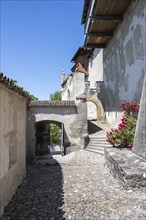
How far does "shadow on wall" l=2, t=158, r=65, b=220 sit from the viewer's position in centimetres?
456

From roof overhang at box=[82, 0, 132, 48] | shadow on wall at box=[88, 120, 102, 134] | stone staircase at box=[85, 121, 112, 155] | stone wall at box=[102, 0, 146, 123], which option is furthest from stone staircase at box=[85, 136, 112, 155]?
roof overhang at box=[82, 0, 132, 48]

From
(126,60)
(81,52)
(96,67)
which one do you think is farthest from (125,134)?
(81,52)

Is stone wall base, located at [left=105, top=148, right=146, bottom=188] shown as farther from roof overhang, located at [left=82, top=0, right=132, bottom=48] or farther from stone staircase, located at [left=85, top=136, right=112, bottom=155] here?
roof overhang, located at [left=82, top=0, right=132, bottom=48]

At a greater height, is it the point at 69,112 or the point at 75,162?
the point at 69,112

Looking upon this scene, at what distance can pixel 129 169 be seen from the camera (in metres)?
5.96

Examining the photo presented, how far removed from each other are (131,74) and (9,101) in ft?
26.8

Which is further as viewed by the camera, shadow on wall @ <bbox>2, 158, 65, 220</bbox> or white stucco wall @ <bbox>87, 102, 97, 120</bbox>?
white stucco wall @ <bbox>87, 102, 97, 120</bbox>

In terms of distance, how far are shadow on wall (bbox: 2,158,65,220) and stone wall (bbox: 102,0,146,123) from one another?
6.49m

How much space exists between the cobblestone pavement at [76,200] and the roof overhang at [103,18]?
30.3 ft

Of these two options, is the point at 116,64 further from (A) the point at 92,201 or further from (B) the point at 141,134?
(A) the point at 92,201

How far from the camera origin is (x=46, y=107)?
1388cm

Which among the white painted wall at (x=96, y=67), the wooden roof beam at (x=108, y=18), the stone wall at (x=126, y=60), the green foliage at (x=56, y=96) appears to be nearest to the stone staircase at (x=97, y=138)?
the stone wall at (x=126, y=60)

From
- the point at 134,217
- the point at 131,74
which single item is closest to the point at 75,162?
the point at 131,74

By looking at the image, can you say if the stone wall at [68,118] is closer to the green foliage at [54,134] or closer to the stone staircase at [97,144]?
the stone staircase at [97,144]
